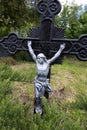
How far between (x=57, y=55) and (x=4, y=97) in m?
0.62

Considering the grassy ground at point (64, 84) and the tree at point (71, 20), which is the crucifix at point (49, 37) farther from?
the tree at point (71, 20)

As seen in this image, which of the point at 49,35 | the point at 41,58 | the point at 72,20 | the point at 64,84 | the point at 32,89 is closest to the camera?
the point at 41,58

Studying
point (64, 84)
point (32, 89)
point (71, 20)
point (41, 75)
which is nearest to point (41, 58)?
point (41, 75)

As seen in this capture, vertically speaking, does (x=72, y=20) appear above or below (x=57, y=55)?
below

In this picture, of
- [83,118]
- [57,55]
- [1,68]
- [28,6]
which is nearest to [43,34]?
[57,55]

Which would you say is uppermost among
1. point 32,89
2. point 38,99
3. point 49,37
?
point 49,37

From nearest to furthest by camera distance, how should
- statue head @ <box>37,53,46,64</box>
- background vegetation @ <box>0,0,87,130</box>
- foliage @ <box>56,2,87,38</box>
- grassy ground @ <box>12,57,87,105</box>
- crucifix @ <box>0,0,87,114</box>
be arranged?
background vegetation @ <box>0,0,87,130</box>, statue head @ <box>37,53,46,64</box>, crucifix @ <box>0,0,87,114</box>, grassy ground @ <box>12,57,87,105</box>, foliage @ <box>56,2,87,38</box>

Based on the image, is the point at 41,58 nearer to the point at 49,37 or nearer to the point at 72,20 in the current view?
the point at 49,37

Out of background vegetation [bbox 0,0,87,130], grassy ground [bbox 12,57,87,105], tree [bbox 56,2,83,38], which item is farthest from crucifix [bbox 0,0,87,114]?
tree [bbox 56,2,83,38]

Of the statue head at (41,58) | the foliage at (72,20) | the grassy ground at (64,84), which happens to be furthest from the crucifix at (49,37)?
the foliage at (72,20)

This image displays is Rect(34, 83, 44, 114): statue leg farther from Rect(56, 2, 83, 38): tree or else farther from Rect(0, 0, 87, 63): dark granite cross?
Rect(56, 2, 83, 38): tree

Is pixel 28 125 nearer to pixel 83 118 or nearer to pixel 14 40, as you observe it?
pixel 83 118

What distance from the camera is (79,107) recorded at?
9.82 ft

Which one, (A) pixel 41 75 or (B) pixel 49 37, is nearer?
(A) pixel 41 75
